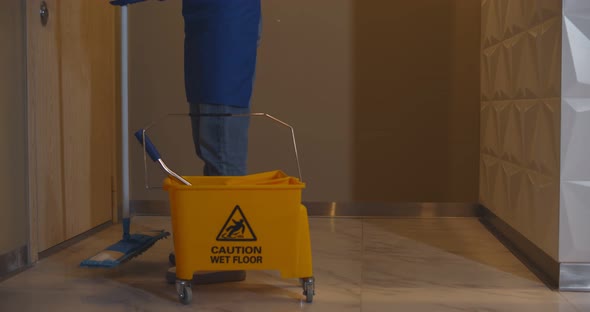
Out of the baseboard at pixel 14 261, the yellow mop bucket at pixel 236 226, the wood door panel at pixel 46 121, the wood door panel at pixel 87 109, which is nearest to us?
the yellow mop bucket at pixel 236 226

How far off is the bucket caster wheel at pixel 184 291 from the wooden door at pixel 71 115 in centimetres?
83

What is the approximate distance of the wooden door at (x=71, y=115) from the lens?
9.16 ft

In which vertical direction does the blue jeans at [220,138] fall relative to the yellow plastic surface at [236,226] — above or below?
above

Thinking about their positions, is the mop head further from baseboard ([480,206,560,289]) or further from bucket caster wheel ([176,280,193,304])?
baseboard ([480,206,560,289])

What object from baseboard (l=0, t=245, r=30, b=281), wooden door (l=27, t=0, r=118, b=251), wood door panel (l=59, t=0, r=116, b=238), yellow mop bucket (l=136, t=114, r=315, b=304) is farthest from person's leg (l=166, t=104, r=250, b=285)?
wood door panel (l=59, t=0, r=116, b=238)

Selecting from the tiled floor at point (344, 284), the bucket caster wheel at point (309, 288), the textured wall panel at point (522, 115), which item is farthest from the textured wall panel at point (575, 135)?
the bucket caster wheel at point (309, 288)

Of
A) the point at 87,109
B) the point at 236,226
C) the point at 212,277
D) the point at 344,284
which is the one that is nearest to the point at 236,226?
the point at 236,226

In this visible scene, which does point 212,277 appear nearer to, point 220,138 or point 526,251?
point 220,138

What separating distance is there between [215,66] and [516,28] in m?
1.24

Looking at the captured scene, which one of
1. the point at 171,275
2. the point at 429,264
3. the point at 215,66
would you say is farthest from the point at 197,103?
the point at 429,264

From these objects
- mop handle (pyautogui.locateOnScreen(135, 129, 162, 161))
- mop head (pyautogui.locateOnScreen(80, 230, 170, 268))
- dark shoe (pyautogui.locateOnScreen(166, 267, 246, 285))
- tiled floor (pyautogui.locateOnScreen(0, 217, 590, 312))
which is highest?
mop handle (pyautogui.locateOnScreen(135, 129, 162, 161))

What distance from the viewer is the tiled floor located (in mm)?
2221

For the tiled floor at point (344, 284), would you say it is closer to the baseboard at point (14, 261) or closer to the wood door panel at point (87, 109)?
the baseboard at point (14, 261)

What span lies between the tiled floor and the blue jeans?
0.38 metres
